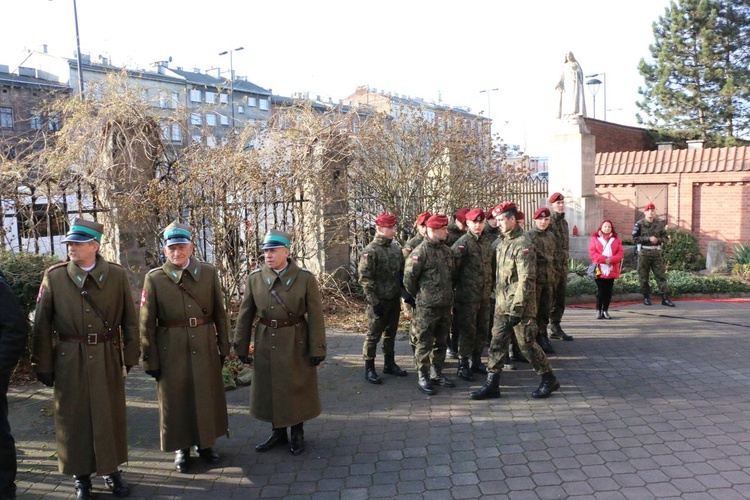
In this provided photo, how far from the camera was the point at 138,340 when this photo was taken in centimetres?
474

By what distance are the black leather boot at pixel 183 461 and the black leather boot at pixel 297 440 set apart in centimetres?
83

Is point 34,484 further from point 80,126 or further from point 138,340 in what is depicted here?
point 80,126

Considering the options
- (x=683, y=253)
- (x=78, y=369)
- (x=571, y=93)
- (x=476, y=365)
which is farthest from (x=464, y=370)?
(x=683, y=253)

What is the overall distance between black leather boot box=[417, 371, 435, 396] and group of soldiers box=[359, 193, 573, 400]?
11 mm

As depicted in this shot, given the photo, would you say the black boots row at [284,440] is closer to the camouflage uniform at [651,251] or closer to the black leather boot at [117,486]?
the black leather boot at [117,486]

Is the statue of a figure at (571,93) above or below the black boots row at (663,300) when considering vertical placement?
above

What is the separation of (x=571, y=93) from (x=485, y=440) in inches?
488

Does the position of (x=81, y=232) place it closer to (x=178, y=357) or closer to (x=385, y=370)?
(x=178, y=357)

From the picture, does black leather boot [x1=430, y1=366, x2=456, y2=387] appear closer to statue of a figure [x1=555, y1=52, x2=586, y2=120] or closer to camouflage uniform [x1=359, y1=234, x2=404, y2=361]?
camouflage uniform [x1=359, y1=234, x2=404, y2=361]

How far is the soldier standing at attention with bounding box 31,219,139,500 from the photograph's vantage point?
437 centimetres

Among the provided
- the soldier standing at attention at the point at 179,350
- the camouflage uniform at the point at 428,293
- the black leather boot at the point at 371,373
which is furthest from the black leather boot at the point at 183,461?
the camouflage uniform at the point at 428,293

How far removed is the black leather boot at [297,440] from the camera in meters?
5.11

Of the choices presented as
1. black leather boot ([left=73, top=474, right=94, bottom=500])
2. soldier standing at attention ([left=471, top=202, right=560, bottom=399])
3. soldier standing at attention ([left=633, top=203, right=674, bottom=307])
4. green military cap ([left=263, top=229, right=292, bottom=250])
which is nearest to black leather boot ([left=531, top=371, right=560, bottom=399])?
soldier standing at attention ([left=471, top=202, right=560, bottom=399])

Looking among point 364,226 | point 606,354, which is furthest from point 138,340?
point 364,226
